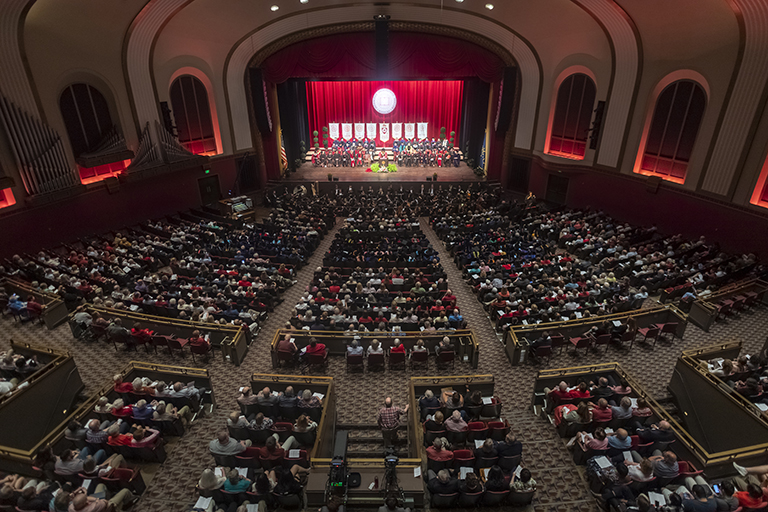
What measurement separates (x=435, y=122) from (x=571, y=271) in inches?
791

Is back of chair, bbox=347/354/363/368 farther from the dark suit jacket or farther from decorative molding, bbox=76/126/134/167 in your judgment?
decorative molding, bbox=76/126/134/167

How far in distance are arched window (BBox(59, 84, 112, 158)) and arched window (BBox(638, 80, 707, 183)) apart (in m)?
24.2

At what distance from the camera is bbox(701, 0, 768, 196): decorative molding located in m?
13.5

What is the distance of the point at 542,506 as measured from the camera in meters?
6.71

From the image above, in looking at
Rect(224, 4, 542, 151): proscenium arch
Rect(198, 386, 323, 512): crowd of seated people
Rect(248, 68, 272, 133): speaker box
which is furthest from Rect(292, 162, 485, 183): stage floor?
Rect(198, 386, 323, 512): crowd of seated people

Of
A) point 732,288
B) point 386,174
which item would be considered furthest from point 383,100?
point 732,288

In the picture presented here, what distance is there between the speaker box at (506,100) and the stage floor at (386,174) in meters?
3.50

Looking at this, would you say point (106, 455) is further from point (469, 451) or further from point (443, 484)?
point (469, 451)

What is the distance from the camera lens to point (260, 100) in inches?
956

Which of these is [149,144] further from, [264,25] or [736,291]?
[736,291]

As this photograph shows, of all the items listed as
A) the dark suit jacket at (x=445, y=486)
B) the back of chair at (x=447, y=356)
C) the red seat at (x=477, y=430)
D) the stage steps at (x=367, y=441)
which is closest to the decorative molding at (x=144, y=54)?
the back of chair at (x=447, y=356)

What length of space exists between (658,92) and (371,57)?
1437 centimetres

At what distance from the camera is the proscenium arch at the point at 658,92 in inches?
648

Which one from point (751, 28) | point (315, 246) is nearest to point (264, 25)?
point (315, 246)
